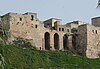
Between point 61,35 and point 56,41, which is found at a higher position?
point 61,35

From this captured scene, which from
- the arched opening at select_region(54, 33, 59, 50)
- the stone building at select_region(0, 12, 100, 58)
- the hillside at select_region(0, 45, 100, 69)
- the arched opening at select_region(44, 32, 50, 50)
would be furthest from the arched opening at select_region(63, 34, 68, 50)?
the hillside at select_region(0, 45, 100, 69)

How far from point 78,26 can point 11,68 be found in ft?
62.0

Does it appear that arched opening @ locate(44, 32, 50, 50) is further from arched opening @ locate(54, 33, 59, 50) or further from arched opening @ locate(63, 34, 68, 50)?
arched opening @ locate(63, 34, 68, 50)

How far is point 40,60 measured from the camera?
32312 millimetres

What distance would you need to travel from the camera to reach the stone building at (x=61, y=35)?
3862cm

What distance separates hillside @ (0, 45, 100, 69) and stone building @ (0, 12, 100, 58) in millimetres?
4399

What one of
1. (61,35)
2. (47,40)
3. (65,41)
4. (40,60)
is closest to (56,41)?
(61,35)

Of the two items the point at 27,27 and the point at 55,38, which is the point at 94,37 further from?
the point at 27,27

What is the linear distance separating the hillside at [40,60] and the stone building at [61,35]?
173 inches

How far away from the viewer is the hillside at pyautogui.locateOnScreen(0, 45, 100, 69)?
2961cm

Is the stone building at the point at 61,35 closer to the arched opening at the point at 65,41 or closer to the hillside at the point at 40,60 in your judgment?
the arched opening at the point at 65,41

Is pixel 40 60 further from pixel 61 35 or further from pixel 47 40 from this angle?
pixel 61 35

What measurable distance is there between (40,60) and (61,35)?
444 inches

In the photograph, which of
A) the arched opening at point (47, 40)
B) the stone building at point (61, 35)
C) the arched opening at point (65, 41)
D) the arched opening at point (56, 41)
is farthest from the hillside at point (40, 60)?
the arched opening at point (65, 41)
